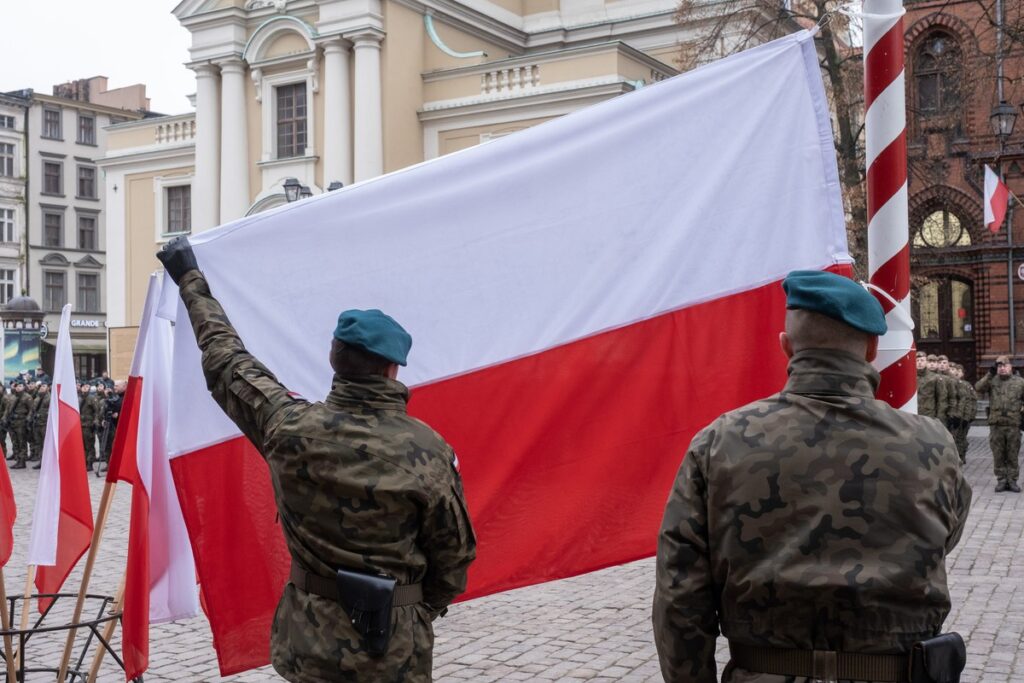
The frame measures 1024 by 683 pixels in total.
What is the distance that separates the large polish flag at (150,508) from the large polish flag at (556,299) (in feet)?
1.05

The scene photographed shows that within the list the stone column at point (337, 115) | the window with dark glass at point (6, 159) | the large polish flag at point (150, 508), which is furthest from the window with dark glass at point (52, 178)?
the large polish flag at point (150, 508)

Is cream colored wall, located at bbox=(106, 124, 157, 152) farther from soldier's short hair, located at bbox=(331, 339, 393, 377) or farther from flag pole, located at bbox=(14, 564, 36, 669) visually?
soldier's short hair, located at bbox=(331, 339, 393, 377)

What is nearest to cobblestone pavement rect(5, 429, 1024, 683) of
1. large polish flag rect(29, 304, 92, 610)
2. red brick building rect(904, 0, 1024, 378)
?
large polish flag rect(29, 304, 92, 610)

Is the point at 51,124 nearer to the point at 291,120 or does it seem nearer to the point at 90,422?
the point at 291,120

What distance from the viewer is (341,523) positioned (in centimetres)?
353

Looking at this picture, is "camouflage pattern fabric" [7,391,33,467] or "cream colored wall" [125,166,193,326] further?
"cream colored wall" [125,166,193,326]

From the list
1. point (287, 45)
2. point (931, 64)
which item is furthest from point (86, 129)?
point (931, 64)

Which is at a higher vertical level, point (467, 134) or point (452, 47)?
point (452, 47)

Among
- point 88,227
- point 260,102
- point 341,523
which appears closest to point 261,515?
point 341,523

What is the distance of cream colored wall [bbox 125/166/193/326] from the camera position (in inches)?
1622

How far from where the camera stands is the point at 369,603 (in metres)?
3.46

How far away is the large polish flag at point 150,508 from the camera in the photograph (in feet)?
14.2

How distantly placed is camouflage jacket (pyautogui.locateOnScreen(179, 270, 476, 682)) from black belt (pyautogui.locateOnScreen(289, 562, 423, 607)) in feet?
0.06

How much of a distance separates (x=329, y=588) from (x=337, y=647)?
0.58ft
